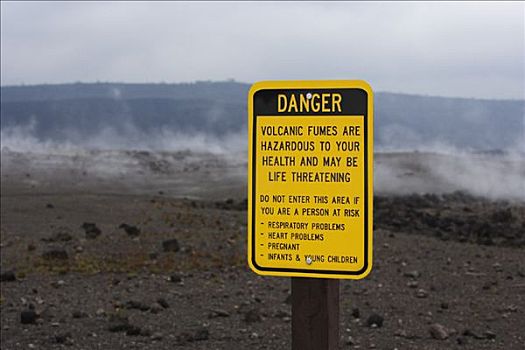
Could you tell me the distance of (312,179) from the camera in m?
3.12

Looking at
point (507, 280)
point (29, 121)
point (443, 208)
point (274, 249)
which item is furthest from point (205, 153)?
point (274, 249)

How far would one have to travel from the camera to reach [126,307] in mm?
9336

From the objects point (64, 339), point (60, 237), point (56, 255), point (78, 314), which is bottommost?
point (64, 339)

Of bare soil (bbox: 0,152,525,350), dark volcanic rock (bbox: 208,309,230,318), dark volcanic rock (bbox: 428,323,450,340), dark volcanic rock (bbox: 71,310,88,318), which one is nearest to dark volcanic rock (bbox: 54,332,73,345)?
bare soil (bbox: 0,152,525,350)

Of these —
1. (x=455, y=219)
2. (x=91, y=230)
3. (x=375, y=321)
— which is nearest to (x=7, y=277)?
(x=91, y=230)

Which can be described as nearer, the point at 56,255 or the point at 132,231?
the point at 56,255

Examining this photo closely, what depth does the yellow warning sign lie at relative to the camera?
3.11 m

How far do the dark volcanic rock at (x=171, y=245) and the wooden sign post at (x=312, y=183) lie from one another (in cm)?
1063

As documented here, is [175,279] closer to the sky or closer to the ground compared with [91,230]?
closer to the ground

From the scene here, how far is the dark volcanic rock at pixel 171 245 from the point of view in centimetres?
1373

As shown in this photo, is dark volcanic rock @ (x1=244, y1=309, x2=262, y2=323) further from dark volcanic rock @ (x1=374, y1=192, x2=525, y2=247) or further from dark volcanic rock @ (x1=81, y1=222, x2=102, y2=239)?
dark volcanic rock @ (x1=374, y1=192, x2=525, y2=247)

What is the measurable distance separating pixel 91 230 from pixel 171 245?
2.39 meters

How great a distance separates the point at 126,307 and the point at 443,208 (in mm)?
15436

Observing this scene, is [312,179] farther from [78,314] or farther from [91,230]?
[91,230]
